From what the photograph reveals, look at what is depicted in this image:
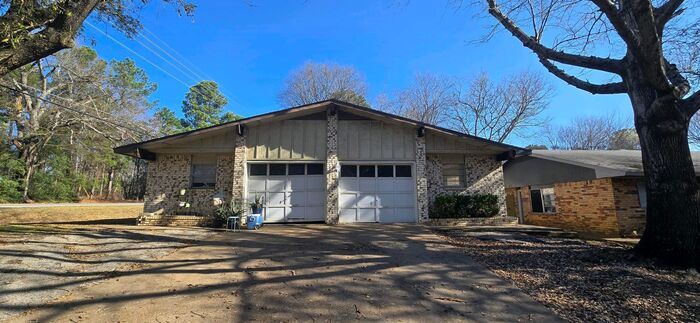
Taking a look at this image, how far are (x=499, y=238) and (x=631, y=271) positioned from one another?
341 centimetres

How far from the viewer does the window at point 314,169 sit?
1255 centimetres

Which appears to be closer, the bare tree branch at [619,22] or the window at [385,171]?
the bare tree branch at [619,22]

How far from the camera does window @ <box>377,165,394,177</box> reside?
41.4 feet

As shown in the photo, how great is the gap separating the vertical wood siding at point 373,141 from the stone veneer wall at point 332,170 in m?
0.20

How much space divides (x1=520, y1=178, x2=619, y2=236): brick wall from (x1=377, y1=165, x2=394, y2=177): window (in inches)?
314

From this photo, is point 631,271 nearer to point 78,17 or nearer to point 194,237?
point 194,237

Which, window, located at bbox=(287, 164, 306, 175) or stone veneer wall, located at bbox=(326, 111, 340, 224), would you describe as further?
window, located at bbox=(287, 164, 306, 175)

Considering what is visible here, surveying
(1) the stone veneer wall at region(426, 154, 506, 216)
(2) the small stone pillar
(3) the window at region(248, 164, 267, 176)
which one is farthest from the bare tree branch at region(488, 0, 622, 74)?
(3) the window at region(248, 164, 267, 176)

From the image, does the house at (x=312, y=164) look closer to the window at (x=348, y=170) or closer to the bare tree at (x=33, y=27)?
the window at (x=348, y=170)

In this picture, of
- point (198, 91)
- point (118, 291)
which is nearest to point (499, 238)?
point (118, 291)

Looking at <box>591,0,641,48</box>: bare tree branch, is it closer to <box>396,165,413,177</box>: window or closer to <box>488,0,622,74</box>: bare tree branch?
<box>488,0,622,74</box>: bare tree branch

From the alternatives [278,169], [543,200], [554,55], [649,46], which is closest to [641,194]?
[543,200]

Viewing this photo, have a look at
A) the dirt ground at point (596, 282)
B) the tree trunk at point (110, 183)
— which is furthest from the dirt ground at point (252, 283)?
the tree trunk at point (110, 183)

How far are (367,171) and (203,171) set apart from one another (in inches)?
242
